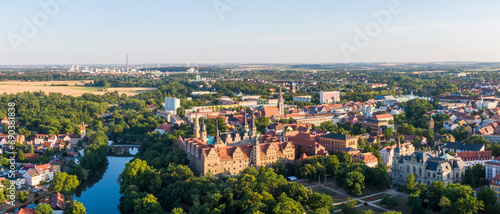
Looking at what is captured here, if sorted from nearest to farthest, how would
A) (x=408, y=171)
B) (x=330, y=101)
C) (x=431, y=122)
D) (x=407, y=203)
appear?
(x=407, y=203) → (x=408, y=171) → (x=431, y=122) → (x=330, y=101)

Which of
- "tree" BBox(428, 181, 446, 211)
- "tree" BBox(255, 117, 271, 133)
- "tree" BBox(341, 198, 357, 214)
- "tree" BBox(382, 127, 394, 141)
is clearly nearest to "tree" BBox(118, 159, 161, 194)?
"tree" BBox(341, 198, 357, 214)

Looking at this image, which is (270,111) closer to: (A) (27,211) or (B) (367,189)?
(B) (367,189)

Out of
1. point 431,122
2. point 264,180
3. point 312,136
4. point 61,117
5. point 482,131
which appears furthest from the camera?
point 61,117

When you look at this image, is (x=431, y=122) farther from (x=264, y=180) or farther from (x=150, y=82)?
(x=150, y=82)

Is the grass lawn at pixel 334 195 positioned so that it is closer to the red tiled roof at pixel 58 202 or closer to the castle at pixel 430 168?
the castle at pixel 430 168

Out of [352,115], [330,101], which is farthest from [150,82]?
[352,115]

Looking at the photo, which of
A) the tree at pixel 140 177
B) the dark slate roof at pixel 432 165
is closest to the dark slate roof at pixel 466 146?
the dark slate roof at pixel 432 165
